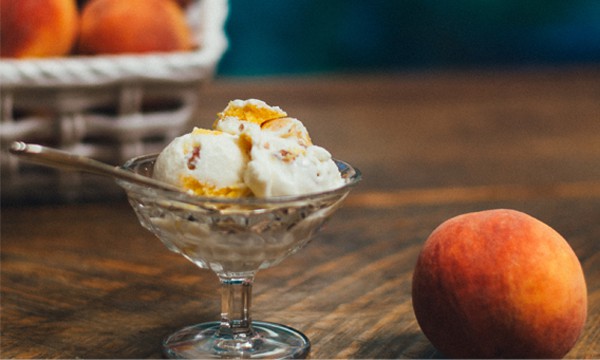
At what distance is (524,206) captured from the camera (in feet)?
3.60

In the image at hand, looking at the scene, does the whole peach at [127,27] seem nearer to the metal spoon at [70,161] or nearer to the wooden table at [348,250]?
the wooden table at [348,250]

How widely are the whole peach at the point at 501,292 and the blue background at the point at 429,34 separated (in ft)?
7.47

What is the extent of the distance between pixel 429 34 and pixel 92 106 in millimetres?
2018

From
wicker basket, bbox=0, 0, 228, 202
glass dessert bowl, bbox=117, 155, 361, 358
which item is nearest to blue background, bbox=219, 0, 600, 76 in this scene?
wicker basket, bbox=0, 0, 228, 202

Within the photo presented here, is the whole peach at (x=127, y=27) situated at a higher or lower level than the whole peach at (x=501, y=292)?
higher

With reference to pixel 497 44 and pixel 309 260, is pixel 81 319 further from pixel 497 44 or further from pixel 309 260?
pixel 497 44

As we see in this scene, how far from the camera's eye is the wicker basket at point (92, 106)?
979 mm

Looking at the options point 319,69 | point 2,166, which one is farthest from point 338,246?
point 319,69

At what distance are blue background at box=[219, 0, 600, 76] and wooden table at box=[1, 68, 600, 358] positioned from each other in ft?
3.48

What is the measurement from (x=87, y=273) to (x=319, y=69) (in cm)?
213

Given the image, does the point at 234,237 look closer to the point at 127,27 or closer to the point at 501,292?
the point at 501,292

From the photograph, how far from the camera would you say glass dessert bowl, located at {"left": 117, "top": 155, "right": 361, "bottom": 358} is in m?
0.56

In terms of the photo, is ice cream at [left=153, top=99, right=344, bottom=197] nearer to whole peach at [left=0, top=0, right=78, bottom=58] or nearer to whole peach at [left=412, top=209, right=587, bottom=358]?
whole peach at [left=412, top=209, right=587, bottom=358]

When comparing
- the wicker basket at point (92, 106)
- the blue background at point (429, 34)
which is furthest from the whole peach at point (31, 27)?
the blue background at point (429, 34)
